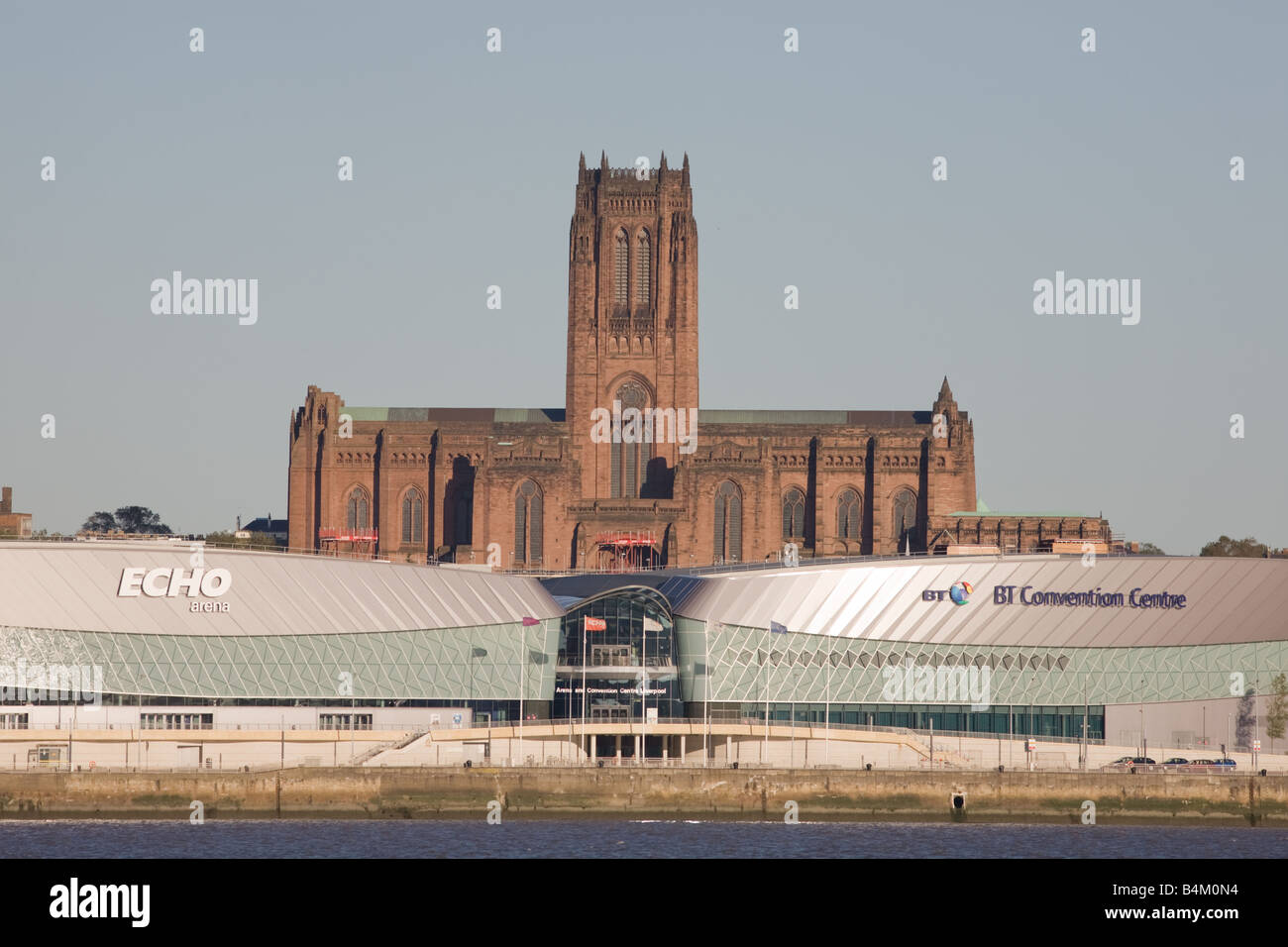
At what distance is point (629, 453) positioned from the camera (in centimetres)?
18850

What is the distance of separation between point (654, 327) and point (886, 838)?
96.5 metres

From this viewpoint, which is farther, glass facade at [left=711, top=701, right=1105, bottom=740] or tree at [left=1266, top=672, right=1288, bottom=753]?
tree at [left=1266, top=672, right=1288, bottom=753]

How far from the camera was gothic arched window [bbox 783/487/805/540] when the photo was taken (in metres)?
188

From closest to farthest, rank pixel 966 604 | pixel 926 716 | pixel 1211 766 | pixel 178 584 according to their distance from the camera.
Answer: pixel 1211 766
pixel 178 584
pixel 926 716
pixel 966 604

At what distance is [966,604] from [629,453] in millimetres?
63289

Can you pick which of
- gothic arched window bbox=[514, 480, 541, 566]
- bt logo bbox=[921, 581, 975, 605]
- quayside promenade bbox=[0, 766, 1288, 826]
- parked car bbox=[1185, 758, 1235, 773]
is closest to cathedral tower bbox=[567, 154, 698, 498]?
gothic arched window bbox=[514, 480, 541, 566]

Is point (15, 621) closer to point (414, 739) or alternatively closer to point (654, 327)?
point (414, 739)

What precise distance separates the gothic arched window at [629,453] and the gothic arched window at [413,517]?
1523 centimetres

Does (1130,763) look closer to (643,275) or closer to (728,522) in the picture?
(728,522)

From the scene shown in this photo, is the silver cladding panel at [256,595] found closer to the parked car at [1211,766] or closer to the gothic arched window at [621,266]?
the parked car at [1211,766]

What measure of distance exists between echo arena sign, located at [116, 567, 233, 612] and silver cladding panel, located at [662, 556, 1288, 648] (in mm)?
24139

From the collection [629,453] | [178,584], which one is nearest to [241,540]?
[629,453]

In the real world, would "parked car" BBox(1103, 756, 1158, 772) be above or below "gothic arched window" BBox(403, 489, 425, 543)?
below

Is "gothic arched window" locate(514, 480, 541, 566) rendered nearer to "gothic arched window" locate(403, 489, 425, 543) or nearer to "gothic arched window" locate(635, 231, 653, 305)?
"gothic arched window" locate(403, 489, 425, 543)
